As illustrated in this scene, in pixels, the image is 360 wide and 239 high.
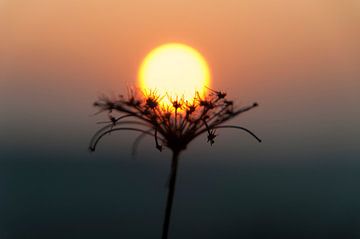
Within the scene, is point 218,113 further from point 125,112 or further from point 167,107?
point 125,112

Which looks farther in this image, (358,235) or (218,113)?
(358,235)

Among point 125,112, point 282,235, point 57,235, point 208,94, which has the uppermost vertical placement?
point 208,94

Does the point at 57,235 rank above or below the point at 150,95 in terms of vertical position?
below

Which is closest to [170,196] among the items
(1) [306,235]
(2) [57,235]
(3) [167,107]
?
(3) [167,107]

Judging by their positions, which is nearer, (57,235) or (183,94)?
(183,94)

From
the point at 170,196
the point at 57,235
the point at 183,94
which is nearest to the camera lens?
the point at 170,196

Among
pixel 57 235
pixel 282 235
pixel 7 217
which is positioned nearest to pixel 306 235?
pixel 282 235

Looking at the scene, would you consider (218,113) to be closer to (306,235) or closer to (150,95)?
(150,95)

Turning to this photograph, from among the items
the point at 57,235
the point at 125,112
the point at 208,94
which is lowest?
the point at 57,235

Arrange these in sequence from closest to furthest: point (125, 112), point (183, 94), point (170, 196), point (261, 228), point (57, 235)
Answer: point (170, 196) < point (125, 112) < point (183, 94) < point (57, 235) < point (261, 228)
